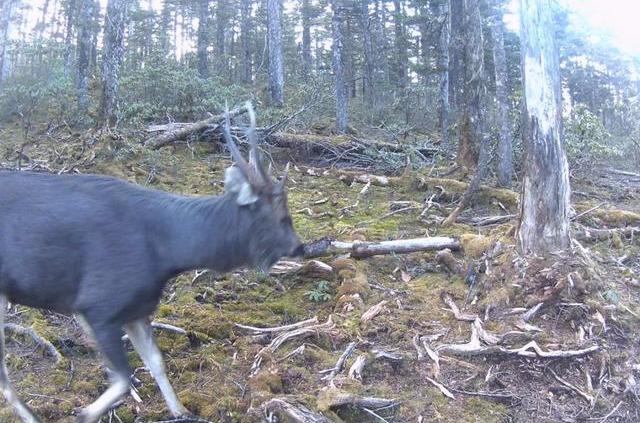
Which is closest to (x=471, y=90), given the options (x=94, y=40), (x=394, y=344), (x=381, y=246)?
(x=381, y=246)

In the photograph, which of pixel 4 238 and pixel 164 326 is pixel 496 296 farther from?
pixel 4 238

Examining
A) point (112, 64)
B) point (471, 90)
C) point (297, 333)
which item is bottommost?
point (297, 333)

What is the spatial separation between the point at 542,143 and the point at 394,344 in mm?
2691

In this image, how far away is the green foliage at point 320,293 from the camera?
700 cm

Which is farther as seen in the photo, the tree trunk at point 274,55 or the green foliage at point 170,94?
the tree trunk at point 274,55

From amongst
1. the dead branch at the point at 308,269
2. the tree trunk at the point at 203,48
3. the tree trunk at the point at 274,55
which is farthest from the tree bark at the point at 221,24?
the dead branch at the point at 308,269

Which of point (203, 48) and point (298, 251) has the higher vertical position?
point (203, 48)

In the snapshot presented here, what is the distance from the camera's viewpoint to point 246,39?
36969 millimetres

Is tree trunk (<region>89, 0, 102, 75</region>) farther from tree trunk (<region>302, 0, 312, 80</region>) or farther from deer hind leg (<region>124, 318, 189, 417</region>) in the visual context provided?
deer hind leg (<region>124, 318, 189, 417</region>)

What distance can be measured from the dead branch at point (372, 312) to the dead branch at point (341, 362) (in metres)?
0.53

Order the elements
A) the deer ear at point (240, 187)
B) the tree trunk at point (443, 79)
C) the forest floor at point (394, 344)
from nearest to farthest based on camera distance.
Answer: the deer ear at point (240, 187), the forest floor at point (394, 344), the tree trunk at point (443, 79)

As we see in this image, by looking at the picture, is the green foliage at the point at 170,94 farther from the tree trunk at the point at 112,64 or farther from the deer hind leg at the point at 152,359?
the deer hind leg at the point at 152,359

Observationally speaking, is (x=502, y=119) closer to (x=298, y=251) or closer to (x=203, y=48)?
(x=298, y=251)

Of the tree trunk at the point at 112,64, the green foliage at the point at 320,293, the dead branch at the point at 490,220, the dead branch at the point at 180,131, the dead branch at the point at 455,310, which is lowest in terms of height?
the dead branch at the point at 455,310
